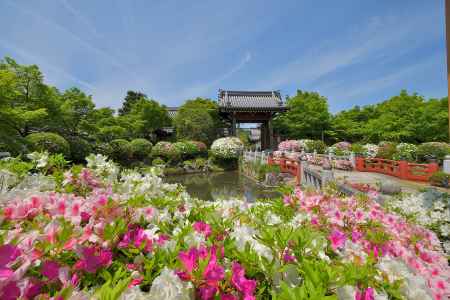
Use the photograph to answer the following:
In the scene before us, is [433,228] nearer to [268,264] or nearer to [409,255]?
[409,255]

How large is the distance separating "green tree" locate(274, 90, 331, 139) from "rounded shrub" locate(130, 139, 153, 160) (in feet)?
38.0

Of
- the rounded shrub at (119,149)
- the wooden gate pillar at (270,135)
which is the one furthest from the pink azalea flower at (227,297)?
the wooden gate pillar at (270,135)

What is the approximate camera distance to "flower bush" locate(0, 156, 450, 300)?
0.55 meters

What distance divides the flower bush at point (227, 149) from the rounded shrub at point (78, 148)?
806cm

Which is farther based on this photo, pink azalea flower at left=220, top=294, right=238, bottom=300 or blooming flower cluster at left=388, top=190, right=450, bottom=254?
blooming flower cluster at left=388, top=190, right=450, bottom=254

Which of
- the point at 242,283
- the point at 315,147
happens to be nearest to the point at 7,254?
the point at 242,283

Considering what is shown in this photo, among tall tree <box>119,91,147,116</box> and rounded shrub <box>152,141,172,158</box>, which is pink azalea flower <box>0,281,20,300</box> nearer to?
rounded shrub <box>152,141,172,158</box>

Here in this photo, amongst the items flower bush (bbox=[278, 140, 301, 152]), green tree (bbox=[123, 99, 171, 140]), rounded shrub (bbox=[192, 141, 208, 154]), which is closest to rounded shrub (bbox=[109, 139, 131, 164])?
green tree (bbox=[123, 99, 171, 140])

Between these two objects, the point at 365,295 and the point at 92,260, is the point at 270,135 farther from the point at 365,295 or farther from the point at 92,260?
the point at 92,260

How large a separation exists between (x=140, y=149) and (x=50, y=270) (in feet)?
52.7

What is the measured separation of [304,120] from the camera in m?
20.1

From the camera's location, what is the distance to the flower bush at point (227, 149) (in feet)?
54.0

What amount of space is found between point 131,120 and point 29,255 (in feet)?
58.8

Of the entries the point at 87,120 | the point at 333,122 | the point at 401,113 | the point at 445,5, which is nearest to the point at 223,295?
the point at 445,5
